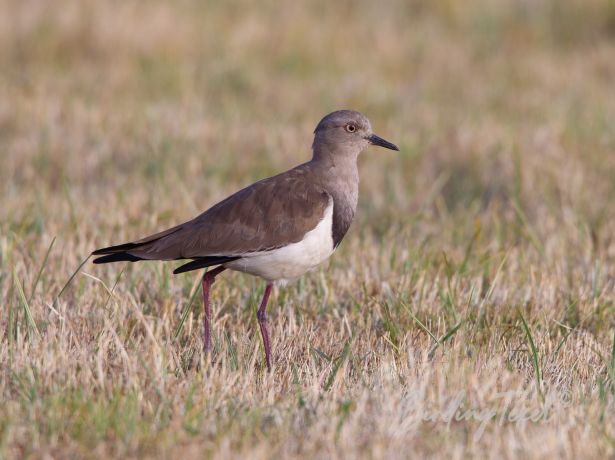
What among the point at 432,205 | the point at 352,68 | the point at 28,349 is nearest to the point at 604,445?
the point at 28,349

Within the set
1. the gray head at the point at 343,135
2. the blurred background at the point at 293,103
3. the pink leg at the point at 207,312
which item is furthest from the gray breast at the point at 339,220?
the blurred background at the point at 293,103

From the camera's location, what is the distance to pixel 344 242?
686 cm

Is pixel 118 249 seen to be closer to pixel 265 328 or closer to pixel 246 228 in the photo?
pixel 246 228

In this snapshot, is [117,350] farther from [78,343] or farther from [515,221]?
[515,221]

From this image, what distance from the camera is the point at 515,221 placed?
24.5 ft

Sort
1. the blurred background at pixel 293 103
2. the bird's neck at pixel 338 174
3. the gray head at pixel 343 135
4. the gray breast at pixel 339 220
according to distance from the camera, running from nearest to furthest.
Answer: the gray breast at pixel 339 220, the bird's neck at pixel 338 174, the gray head at pixel 343 135, the blurred background at pixel 293 103

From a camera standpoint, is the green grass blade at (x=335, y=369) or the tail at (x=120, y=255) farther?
the tail at (x=120, y=255)

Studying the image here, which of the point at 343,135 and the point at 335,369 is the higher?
the point at 343,135

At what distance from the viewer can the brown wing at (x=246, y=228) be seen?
4816 mm

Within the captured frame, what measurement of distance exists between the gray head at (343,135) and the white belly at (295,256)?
0.50 meters

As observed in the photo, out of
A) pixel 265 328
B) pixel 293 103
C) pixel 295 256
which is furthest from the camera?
pixel 293 103

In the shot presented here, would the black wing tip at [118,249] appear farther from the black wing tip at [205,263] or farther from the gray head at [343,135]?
the gray head at [343,135]

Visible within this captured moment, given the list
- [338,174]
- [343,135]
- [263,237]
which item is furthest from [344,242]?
[263,237]

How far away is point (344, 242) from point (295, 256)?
2.10 metres
